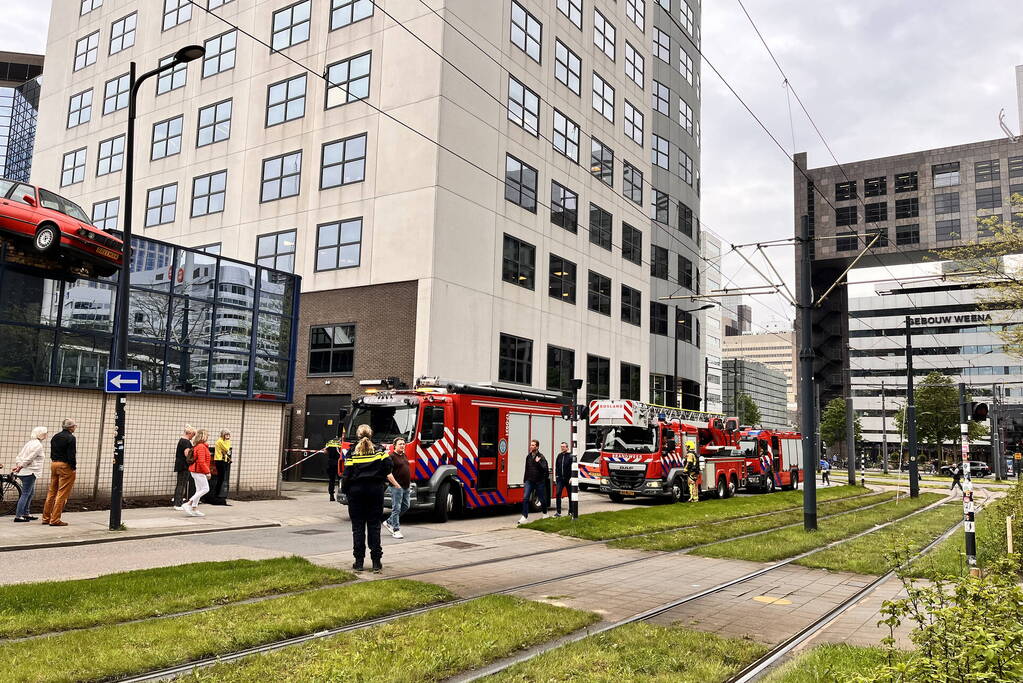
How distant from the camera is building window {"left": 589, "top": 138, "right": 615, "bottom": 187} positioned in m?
40.0

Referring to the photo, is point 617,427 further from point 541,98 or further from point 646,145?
point 646,145

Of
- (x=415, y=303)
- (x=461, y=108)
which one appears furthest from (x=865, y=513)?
(x=461, y=108)

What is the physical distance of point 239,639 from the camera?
686 cm

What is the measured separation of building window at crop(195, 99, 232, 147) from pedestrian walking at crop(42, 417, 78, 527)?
24.4 meters

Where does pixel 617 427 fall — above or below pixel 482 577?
above

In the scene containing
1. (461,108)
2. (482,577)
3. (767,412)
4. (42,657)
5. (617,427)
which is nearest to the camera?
(42,657)

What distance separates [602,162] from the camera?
40.8 metres

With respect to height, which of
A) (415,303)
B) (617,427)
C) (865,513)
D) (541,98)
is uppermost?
(541,98)

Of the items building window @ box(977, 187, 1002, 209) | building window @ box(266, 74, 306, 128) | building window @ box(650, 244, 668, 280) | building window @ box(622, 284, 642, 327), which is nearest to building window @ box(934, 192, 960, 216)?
building window @ box(977, 187, 1002, 209)

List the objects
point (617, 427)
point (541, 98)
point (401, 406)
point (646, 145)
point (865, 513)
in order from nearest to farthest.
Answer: point (401, 406) → point (865, 513) → point (617, 427) → point (541, 98) → point (646, 145)

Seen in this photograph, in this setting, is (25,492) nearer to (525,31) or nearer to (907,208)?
(525,31)

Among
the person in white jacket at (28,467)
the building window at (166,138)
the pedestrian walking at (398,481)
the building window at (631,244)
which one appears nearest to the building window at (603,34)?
the building window at (631,244)

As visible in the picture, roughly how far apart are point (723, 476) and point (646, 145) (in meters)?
22.3

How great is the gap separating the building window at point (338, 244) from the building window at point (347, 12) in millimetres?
8720
